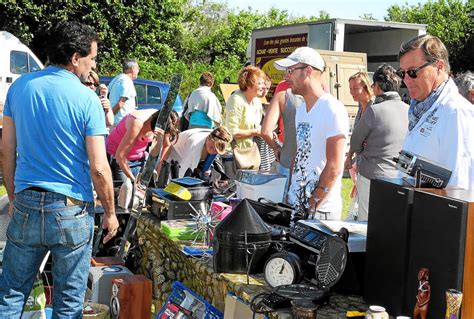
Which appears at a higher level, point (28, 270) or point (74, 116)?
point (74, 116)

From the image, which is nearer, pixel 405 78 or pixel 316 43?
pixel 405 78

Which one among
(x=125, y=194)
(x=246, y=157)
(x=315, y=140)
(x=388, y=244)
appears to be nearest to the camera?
(x=388, y=244)

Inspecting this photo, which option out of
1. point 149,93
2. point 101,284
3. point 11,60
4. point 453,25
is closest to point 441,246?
point 101,284

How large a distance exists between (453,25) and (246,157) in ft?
71.3

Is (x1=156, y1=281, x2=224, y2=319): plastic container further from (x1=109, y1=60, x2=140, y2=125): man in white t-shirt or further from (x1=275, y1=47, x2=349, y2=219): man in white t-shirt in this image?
(x1=109, y1=60, x2=140, y2=125): man in white t-shirt

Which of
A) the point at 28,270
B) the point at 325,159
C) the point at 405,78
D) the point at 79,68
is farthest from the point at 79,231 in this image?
the point at 405,78

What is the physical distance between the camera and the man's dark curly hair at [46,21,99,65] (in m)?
2.78

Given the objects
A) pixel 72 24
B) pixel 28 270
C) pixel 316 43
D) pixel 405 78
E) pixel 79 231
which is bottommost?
pixel 28 270

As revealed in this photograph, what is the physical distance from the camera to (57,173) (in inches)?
107

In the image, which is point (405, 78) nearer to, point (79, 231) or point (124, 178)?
point (79, 231)

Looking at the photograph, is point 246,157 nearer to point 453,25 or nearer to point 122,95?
point 122,95

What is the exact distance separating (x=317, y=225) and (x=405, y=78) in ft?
2.19

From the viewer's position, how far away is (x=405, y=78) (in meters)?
2.43

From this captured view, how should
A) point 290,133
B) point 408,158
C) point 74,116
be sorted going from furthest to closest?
point 290,133, point 74,116, point 408,158
